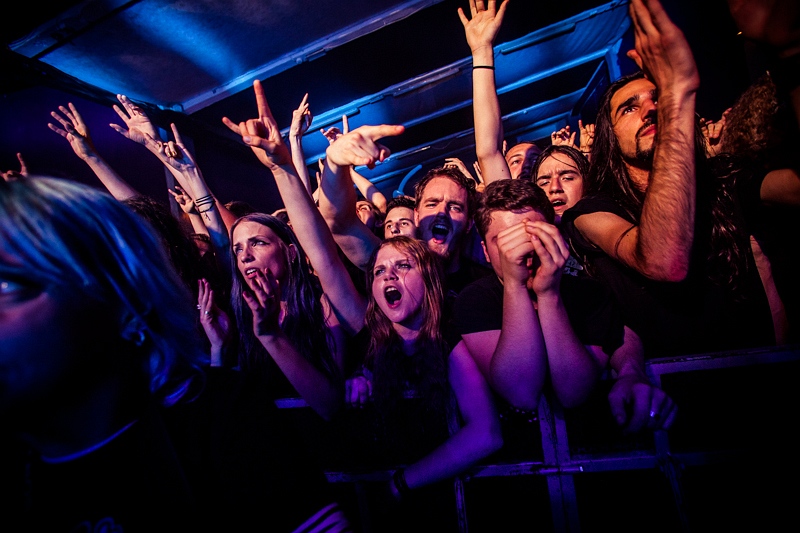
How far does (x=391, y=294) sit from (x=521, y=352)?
911 mm

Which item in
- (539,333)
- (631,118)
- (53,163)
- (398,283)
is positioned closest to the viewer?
(539,333)

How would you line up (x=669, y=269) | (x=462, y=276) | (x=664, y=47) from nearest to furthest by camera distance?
(x=664, y=47), (x=669, y=269), (x=462, y=276)

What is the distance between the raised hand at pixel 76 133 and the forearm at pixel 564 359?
165 inches

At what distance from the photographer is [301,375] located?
1662mm

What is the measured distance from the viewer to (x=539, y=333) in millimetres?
1323

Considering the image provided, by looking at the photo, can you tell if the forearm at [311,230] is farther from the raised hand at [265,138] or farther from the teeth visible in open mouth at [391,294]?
the teeth visible in open mouth at [391,294]

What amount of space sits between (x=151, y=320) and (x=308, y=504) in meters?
0.67

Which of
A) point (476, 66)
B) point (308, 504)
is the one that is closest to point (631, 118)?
point (476, 66)

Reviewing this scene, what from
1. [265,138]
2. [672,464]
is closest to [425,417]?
[672,464]

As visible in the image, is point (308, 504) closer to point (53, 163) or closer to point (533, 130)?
point (53, 163)

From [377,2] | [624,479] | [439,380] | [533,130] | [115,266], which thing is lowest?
[624,479]

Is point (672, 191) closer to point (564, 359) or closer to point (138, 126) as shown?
point (564, 359)

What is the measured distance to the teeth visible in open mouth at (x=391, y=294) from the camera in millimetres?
2010

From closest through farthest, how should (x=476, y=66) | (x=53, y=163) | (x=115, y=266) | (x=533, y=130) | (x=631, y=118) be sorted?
(x=115, y=266), (x=631, y=118), (x=476, y=66), (x=53, y=163), (x=533, y=130)
